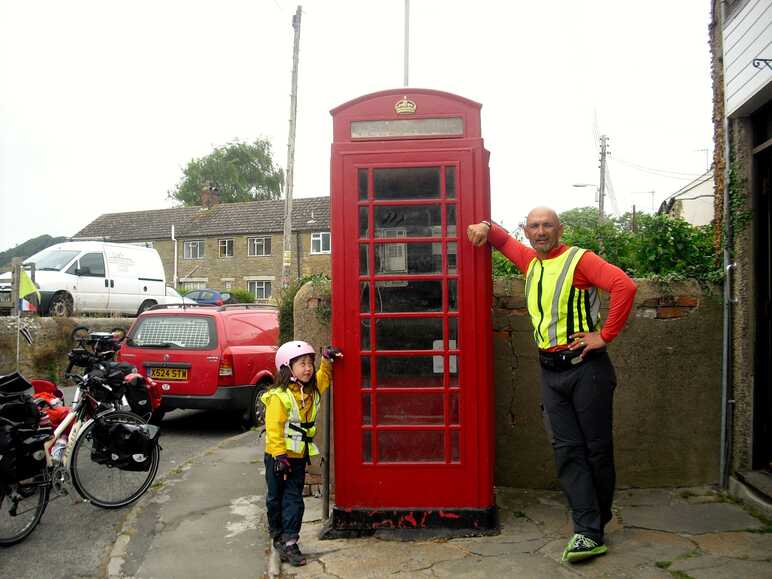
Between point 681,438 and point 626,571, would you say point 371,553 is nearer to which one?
point 626,571

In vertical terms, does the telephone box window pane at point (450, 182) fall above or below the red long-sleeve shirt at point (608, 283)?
above

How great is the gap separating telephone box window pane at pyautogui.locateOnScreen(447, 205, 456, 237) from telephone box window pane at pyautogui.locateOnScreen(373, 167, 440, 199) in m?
0.12

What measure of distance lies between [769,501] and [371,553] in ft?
Result: 8.30

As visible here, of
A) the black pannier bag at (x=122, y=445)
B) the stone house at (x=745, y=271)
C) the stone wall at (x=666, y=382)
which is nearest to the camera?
the stone house at (x=745, y=271)

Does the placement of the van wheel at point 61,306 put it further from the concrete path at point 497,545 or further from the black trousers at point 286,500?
the black trousers at point 286,500

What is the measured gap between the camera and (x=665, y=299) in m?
5.10

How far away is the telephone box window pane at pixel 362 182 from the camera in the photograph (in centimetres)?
439

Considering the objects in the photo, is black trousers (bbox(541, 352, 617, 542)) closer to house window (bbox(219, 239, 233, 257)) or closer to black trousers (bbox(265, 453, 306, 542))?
black trousers (bbox(265, 453, 306, 542))

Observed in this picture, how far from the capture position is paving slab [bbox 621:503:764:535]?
4.32 m

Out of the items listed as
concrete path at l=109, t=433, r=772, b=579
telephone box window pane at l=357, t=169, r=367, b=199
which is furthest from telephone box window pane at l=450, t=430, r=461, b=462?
telephone box window pane at l=357, t=169, r=367, b=199

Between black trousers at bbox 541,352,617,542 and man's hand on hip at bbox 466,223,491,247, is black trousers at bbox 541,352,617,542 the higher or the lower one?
the lower one

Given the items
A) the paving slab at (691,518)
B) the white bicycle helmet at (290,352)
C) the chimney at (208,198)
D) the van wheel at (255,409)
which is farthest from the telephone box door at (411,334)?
the chimney at (208,198)

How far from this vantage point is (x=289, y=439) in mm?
4125

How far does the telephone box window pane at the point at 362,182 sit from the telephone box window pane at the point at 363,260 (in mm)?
315
